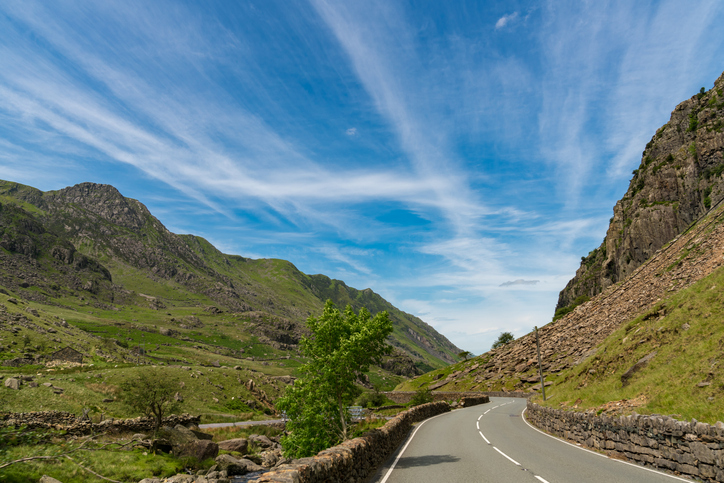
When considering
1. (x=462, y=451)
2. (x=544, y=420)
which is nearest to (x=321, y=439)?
(x=462, y=451)

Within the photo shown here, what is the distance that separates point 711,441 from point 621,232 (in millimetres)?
110972

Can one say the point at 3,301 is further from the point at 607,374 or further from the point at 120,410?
the point at 607,374

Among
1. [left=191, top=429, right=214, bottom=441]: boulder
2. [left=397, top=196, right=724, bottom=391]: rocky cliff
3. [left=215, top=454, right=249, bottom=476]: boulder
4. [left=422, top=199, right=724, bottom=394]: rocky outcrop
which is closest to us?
[left=215, top=454, right=249, bottom=476]: boulder

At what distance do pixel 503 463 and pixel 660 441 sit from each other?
5.88 m

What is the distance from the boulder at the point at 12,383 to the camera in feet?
117

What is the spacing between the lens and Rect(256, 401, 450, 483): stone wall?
8.11 metres

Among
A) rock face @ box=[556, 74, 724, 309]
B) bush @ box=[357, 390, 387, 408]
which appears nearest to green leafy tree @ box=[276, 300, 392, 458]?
bush @ box=[357, 390, 387, 408]

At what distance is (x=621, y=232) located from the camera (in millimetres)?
101500

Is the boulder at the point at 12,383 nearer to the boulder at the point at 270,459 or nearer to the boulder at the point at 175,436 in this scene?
the boulder at the point at 175,436

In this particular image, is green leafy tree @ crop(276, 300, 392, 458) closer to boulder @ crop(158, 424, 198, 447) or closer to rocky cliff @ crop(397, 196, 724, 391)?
boulder @ crop(158, 424, 198, 447)

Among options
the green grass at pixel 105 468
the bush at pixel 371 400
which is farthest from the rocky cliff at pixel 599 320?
the green grass at pixel 105 468

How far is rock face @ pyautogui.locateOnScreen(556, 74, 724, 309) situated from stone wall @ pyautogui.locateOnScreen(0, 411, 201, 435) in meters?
103

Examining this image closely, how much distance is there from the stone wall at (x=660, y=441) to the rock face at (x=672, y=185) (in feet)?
258

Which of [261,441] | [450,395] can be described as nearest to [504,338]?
[450,395]
